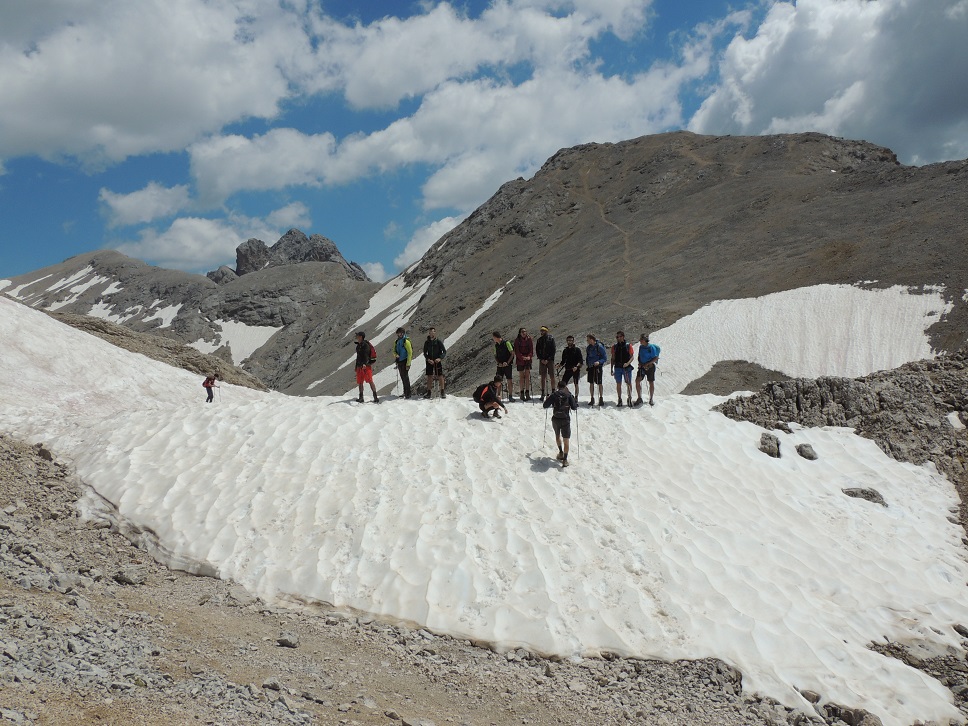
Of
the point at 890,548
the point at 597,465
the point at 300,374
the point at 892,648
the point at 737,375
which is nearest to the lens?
the point at 892,648

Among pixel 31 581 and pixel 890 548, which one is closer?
pixel 31 581

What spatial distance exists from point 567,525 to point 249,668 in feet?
17.8

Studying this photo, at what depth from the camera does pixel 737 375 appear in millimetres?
25781

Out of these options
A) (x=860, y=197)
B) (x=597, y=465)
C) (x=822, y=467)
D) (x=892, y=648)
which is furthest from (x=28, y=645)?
(x=860, y=197)

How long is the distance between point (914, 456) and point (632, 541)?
817cm

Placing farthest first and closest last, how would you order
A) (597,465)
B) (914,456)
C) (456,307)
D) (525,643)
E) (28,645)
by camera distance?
(456,307) < (914,456) < (597,465) < (525,643) < (28,645)

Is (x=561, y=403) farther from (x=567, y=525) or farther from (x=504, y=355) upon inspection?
(x=504, y=355)

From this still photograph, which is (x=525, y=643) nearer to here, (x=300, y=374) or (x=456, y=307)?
(x=456, y=307)

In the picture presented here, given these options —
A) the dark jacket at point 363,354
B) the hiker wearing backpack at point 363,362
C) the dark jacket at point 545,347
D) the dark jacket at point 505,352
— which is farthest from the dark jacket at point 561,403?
the dark jacket at point 363,354

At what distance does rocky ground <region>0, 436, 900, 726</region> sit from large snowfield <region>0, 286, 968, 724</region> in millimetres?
410

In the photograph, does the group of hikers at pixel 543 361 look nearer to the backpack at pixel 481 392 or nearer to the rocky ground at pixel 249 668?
the backpack at pixel 481 392

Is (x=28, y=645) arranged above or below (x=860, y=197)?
below

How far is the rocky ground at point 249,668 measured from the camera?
528 centimetres

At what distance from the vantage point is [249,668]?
6.41 m
